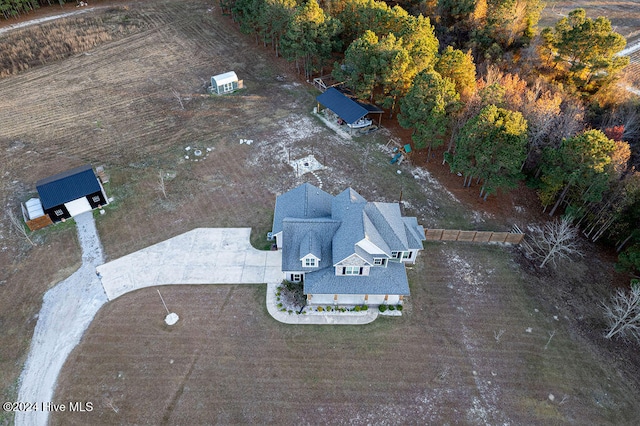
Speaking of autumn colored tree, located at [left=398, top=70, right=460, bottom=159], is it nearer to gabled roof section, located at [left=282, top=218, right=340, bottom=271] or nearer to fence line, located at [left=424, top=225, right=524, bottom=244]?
fence line, located at [left=424, top=225, right=524, bottom=244]

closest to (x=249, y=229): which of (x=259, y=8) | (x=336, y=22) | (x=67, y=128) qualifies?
(x=67, y=128)

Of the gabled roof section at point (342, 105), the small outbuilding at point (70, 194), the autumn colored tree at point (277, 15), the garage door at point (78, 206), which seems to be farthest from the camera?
the autumn colored tree at point (277, 15)

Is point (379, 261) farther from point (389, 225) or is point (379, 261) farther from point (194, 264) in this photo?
point (194, 264)

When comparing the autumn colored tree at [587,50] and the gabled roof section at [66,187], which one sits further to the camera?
the autumn colored tree at [587,50]

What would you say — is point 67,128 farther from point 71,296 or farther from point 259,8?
point 259,8

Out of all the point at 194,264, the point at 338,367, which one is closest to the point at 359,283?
the point at 338,367

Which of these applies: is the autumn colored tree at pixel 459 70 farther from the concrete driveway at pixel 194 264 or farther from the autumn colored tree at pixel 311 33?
the concrete driveway at pixel 194 264

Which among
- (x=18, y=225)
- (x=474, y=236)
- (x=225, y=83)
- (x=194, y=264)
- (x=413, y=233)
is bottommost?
(x=194, y=264)

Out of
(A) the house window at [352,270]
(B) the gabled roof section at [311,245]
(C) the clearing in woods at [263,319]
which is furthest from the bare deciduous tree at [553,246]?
(B) the gabled roof section at [311,245]
